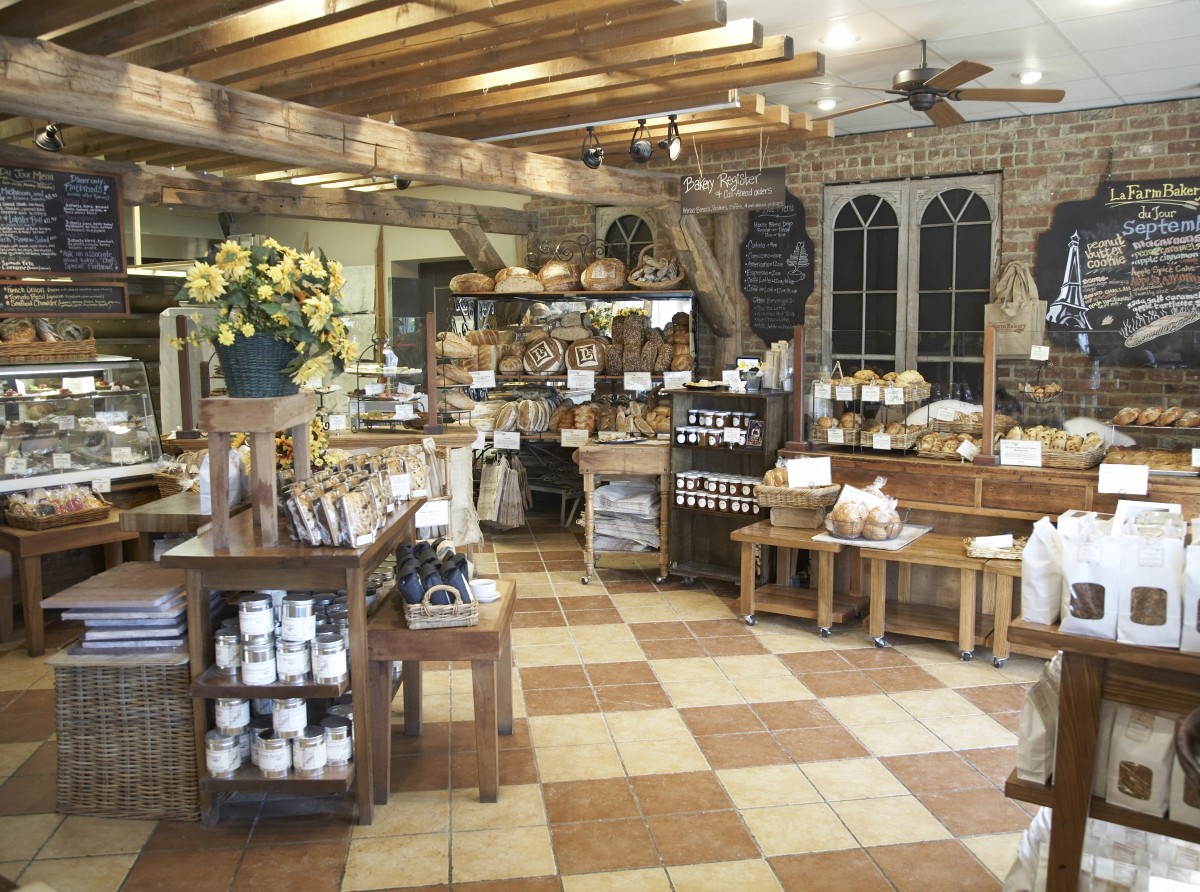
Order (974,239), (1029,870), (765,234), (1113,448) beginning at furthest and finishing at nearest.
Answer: (765,234), (974,239), (1113,448), (1029,870)

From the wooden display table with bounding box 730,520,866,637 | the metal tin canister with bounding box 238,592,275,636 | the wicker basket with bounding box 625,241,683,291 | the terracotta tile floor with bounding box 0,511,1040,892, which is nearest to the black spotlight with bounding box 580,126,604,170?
the wicker basket with bounding box 625,241,683,291

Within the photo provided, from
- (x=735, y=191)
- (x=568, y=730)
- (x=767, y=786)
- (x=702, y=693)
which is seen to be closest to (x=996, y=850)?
(x=767, y=786)

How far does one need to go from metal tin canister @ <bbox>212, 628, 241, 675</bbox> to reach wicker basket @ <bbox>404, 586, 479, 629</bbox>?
0.60 meters

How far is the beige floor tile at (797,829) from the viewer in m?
3.40

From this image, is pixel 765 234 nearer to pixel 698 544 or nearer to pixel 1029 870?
pixel 698 544

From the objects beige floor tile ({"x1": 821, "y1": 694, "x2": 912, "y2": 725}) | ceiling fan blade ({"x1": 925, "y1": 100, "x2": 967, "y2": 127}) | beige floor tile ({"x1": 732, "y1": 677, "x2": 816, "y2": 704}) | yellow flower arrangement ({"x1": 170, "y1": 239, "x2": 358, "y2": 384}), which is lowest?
beige floor tile ({"x1": 821, "y1": 694, "x2": 912, "y2": 725})

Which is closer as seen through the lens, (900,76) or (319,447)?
(319,447)

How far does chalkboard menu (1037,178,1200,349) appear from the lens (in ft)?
22.1

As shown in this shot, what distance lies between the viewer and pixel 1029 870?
2789 mm

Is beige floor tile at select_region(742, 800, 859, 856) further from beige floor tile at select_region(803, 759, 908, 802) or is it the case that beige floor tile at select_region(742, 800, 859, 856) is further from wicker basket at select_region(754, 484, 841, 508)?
wicker basket at select_region(754, 484, 841, 508)

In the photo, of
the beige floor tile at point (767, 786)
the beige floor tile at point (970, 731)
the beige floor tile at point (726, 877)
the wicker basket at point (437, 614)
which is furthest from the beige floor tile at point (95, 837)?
the beige floor tile at point (970, 731)

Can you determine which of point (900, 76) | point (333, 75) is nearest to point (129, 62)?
point (333, 75)

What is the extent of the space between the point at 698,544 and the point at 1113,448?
2723 millimetres

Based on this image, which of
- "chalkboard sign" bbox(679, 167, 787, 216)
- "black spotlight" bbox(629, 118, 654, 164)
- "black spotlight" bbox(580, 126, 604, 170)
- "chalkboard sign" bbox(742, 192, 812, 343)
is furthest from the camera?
"chalkboard sign" bbox(742, 192, 812, 343)
